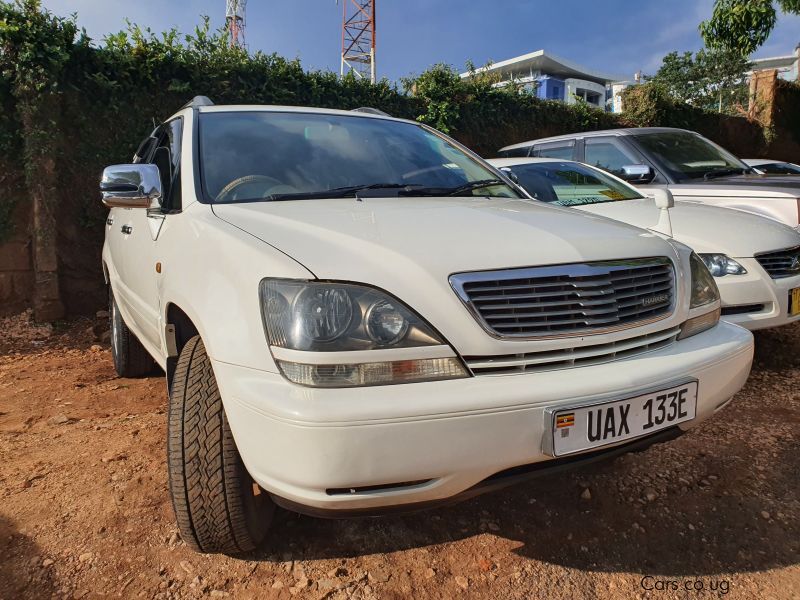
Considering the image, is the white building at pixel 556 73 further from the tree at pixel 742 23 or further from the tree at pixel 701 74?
the tree at pixel 742 23

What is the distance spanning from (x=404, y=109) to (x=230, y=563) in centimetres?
629

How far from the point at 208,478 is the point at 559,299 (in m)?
1.15

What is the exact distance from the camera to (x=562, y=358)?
1.59 meters

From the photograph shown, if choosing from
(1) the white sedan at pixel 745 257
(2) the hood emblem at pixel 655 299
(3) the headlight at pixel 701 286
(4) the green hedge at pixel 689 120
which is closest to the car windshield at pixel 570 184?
(1) the white sedan at pixel 745 257

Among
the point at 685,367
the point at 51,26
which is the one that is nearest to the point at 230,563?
the point at 685,367

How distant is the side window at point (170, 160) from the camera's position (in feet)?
7.86

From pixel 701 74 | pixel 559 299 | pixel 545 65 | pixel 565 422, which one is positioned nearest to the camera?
pixel 565 422

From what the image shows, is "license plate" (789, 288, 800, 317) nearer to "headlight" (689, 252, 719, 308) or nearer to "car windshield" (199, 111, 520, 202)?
"headlight" (689, 252, 719, 308)

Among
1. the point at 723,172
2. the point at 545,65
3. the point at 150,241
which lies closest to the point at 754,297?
the point at 723,172

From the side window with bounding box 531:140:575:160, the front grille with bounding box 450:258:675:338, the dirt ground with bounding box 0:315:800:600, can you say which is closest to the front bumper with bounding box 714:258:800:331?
the dirt ground with bounding box 0:315:800:600

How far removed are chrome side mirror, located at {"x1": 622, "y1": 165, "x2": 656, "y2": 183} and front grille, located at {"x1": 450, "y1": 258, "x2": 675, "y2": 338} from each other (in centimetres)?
339

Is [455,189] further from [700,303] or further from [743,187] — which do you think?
[743,187]

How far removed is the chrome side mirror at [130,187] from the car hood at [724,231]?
2913 mm

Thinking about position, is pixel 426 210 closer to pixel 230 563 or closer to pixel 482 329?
pixel 482 329
